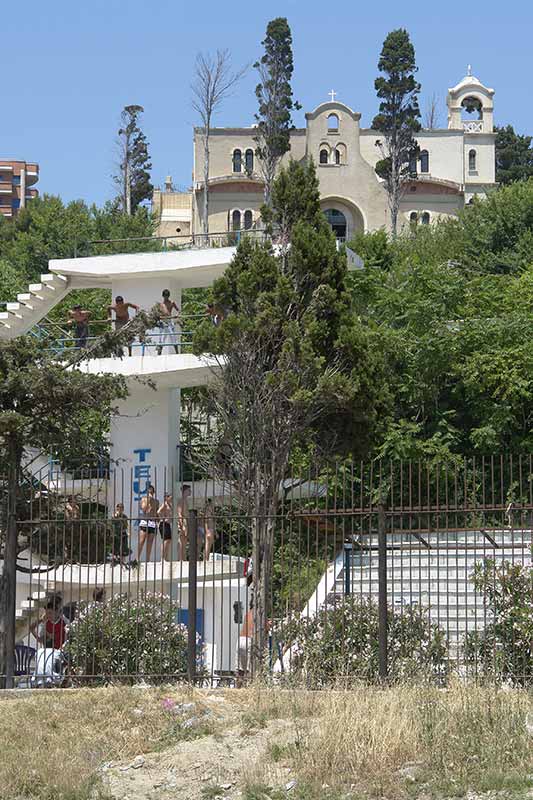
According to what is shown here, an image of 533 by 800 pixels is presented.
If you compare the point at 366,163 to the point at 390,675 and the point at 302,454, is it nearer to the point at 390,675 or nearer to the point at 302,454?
the point at 302,454

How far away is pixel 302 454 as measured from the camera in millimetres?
27359

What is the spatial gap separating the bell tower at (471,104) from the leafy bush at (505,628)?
81.9 meters

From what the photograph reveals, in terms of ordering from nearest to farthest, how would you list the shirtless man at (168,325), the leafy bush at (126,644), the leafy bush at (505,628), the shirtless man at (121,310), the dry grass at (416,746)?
the dry grass at (416,746), the leafy bush at (505,628), the leafy bush at (126,644), the shirtless man at (121,310), the shirtless man at (168,325)

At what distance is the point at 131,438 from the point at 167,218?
5697 centimetres

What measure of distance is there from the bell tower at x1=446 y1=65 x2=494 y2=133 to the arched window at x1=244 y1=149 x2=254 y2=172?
18.0 meters

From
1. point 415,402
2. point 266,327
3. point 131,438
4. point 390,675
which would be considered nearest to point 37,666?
point 390,675

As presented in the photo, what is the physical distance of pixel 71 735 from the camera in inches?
498

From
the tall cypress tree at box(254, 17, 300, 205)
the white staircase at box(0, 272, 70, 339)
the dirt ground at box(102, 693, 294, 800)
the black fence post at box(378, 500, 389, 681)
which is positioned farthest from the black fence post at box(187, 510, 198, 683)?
the tall cypress tree at box(254, 17, 300, 205)

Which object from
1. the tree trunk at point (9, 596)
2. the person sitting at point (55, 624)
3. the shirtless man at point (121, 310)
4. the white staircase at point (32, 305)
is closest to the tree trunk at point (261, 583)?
the person sitting at point (55, 624)

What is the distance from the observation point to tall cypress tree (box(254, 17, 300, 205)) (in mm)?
72062

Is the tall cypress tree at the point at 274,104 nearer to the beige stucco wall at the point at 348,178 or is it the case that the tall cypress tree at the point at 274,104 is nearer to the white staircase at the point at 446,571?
the beige stucco wall at the point at 348,178

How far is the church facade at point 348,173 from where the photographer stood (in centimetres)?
7969

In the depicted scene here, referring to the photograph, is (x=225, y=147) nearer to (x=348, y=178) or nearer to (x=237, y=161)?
(x=237, y=161)

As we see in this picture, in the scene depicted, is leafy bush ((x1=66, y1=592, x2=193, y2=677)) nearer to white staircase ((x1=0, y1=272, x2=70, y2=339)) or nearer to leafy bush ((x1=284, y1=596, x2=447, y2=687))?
leafy bush ((x1=284, y1=596, x2=447, y2=687))
